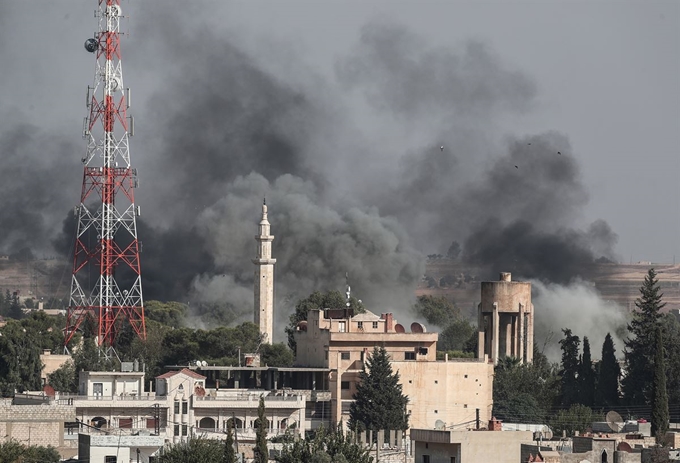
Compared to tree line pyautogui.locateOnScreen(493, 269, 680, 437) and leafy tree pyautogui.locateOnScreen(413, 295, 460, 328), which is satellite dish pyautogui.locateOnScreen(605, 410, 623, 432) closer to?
tree line pyautogui.locateOnScreen(493, 269, 680, 437)

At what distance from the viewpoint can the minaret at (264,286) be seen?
116m

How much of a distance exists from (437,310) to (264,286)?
29636 mm

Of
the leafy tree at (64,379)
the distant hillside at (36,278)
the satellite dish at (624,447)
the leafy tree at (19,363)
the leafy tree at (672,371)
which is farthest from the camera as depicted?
the distant hillside at (36,278)

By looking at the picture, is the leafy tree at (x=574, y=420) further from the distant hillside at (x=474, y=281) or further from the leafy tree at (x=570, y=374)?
the distant hillside at (x=474, y=281)

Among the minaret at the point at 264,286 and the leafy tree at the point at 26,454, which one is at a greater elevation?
→ the minaret at the point at 264,286

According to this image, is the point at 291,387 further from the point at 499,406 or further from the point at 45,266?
the point at 45,266

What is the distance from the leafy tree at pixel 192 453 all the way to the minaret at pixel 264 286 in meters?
59.3

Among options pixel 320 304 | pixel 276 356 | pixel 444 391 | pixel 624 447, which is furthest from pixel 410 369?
pixel 624 447

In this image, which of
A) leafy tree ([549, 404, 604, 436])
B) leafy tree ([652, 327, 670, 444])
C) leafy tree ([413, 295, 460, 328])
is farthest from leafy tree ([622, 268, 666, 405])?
leafy tree ([413, 295, 460, 328])

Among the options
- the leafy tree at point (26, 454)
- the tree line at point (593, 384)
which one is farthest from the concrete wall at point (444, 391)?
the leafy tree at point (26, 454)

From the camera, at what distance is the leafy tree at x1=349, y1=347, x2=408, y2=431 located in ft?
259

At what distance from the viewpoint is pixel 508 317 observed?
345 ft

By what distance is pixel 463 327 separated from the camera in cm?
13112

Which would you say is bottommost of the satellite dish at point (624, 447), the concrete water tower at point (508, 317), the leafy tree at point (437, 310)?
the satellite dish at point (624, 447)
